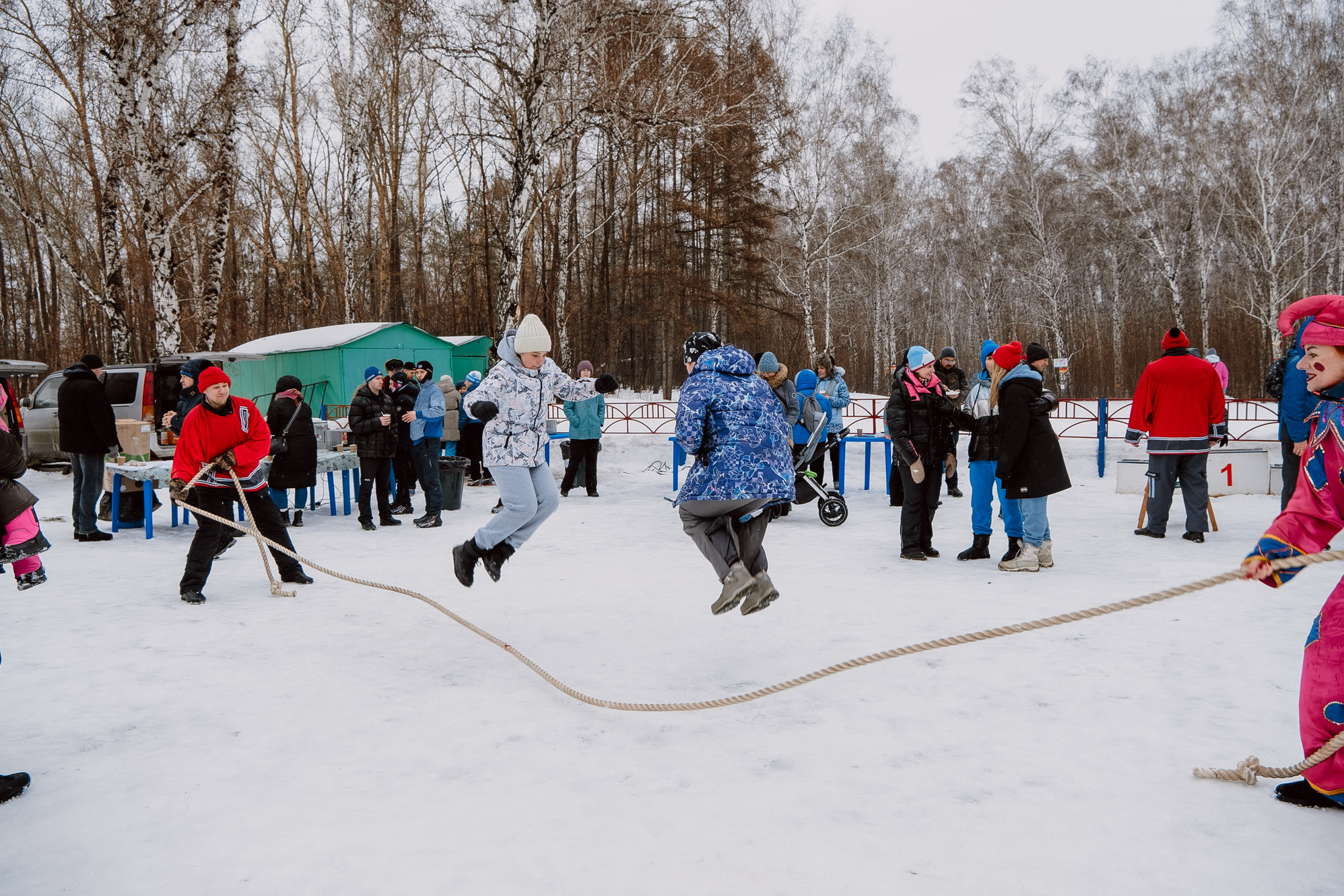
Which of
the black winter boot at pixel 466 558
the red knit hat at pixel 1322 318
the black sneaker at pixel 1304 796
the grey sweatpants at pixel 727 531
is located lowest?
the black sneaker at pixel 1304 796

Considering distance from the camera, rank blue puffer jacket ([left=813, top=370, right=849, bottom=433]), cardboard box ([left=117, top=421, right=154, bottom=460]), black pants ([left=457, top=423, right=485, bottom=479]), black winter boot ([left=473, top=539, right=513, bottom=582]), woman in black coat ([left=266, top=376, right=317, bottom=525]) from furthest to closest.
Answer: black pants ([left=457, top=423, right=485, bottom=479]) → blue puffer jacket ([left=813, top=370, right=849, bottom=433]) → cardboard box ([left=117, top=421, right=154, bottom=460]) → woman in black coat ([left=266, top=376, right=317, bottom=525]) → black winter boot ([left=473, top=539, right=513, bottom=582])

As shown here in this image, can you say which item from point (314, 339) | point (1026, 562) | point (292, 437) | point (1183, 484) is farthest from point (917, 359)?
point (314, 339)

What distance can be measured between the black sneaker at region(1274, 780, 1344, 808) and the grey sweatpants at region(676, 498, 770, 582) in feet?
7.55

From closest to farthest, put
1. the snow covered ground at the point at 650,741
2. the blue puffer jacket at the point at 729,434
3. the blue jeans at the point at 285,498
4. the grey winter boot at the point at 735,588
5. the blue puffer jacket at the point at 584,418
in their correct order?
the snow covered ground at the point at 650,741, the grey winter boot at the point at 735,588, the blue puffer jacket at the point at 729,434, the blue jeans at the point at 285,498, the blue puffer jacket at the point at 584,418

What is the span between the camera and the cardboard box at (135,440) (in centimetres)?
875

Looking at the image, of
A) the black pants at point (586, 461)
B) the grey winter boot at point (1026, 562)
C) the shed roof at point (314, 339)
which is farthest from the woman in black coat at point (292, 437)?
the shed roof at point (314, 339)

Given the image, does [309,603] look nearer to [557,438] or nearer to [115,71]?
[557,438]

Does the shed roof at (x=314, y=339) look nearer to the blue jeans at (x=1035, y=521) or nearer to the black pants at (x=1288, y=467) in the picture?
the blue jeans at (x=1035, y=521)

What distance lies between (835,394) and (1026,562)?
4.63 meters

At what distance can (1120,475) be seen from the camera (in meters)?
10.8

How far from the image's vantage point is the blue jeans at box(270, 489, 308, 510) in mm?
9219

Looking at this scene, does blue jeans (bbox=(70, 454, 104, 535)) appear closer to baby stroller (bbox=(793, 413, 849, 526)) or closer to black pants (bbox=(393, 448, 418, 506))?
black pants (bbox=(393, 448, 418, 506))

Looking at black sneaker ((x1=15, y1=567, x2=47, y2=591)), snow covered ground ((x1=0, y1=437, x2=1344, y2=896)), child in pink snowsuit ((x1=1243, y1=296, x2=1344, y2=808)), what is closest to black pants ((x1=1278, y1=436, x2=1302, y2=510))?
snow covered ground ((x1=0, y1=437, x2=1344, y2=896))

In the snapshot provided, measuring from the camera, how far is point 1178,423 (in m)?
7.46
